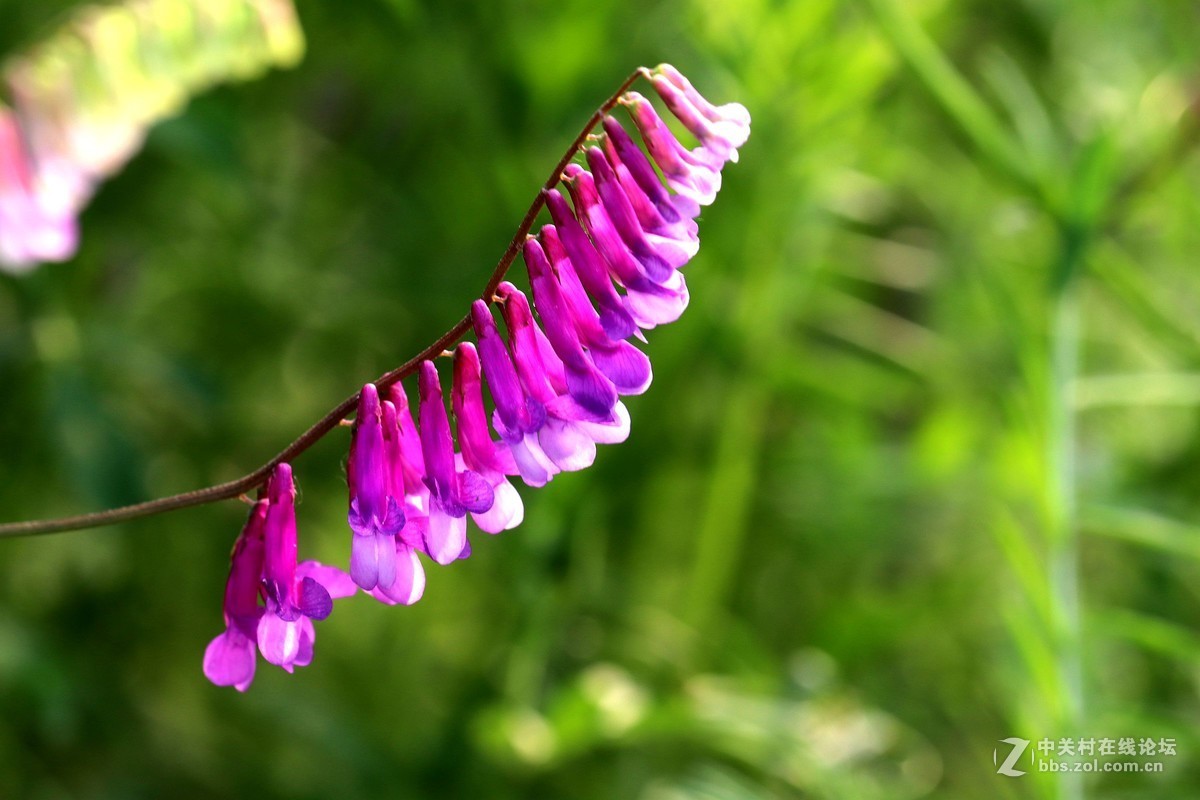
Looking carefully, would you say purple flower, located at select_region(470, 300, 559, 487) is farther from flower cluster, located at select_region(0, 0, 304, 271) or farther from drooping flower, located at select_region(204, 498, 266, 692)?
flower cluster, located at select_region(0, 0, 304, 271)

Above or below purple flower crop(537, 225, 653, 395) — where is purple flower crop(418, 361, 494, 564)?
below

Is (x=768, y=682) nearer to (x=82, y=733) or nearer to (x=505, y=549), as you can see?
(x=505, y=549)

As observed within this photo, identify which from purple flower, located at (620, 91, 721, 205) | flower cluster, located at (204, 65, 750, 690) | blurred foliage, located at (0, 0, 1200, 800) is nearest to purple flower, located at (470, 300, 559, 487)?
flower cluster, located at (204, 65, 750, 690)

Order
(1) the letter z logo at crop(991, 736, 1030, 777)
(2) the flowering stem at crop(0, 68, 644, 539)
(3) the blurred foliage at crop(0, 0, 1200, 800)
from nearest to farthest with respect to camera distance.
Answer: (2) the flowering stem at crop(0, 68, 644, 539), (1) the letter z logo at crop(991, 736, 1030, 777), (3) the blurred foliage at crop(0, 0, 1200, 800)

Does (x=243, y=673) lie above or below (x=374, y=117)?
below

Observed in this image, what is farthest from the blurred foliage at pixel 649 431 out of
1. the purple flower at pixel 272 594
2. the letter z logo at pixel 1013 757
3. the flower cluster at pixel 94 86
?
the purple flower at pixel 272 594

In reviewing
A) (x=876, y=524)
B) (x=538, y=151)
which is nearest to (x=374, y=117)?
(x=538, y=151)

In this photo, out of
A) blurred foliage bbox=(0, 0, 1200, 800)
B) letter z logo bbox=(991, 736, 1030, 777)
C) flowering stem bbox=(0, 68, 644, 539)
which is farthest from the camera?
blurred foliage bbox=(0, 0, 1200, 800)
